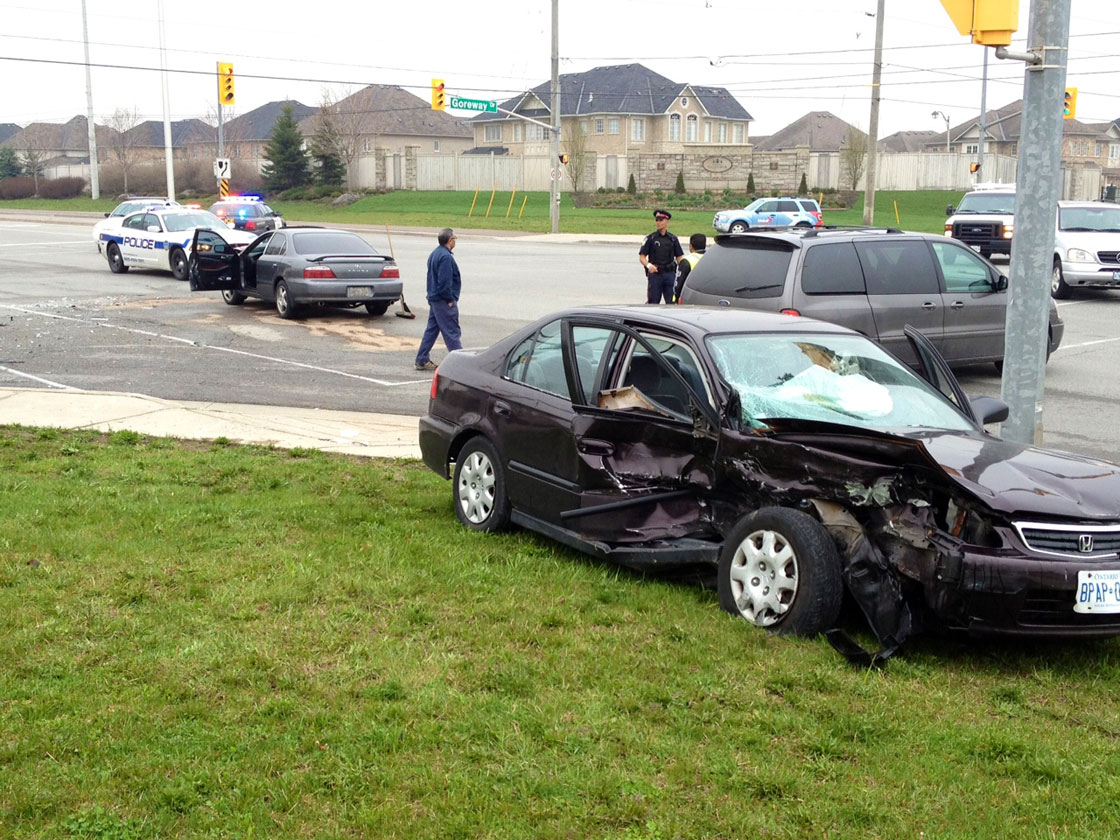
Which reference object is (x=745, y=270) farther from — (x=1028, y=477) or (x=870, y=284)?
(x=1028, y=477)

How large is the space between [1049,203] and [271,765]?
18.2 ft

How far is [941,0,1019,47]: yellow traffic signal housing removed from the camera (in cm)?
677

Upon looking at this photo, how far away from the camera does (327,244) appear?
20.1 meters

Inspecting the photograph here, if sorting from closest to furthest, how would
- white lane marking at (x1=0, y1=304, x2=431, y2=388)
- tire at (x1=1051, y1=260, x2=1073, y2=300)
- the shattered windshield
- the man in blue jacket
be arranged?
the shattered windshield < white lane marking at (x1=0, y1=304, x2=431, y2=388) < the man in blue jacket < tire at (x1=1051, y1=260, x2=1073, y2=300)

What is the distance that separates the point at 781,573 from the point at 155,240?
2494cm

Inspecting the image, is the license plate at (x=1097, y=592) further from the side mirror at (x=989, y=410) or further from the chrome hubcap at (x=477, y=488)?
the chrome hubcap at (x=477, y=488)

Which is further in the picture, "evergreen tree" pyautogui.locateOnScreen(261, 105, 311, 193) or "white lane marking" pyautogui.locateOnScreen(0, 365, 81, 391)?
"evergreen tree" pyautogui.locateOnScreen(261, 105, 311, 193)

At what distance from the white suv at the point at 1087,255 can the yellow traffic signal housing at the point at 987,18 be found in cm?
1681

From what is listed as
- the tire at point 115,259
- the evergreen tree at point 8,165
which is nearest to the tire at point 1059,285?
the tire at point 115,259

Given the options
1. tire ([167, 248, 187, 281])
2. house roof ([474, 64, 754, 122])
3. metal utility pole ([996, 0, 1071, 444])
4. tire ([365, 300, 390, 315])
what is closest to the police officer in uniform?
tire ([365, 300, 390, 315])

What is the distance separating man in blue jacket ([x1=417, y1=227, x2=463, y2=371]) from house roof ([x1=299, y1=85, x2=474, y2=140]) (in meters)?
78.0

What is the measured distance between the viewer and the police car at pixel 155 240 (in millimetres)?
27172

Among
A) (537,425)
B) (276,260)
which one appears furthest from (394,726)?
(276,260)

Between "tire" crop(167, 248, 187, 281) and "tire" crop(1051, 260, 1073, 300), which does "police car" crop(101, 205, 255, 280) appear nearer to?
"tire" crop(167, 248, 187, 281)
